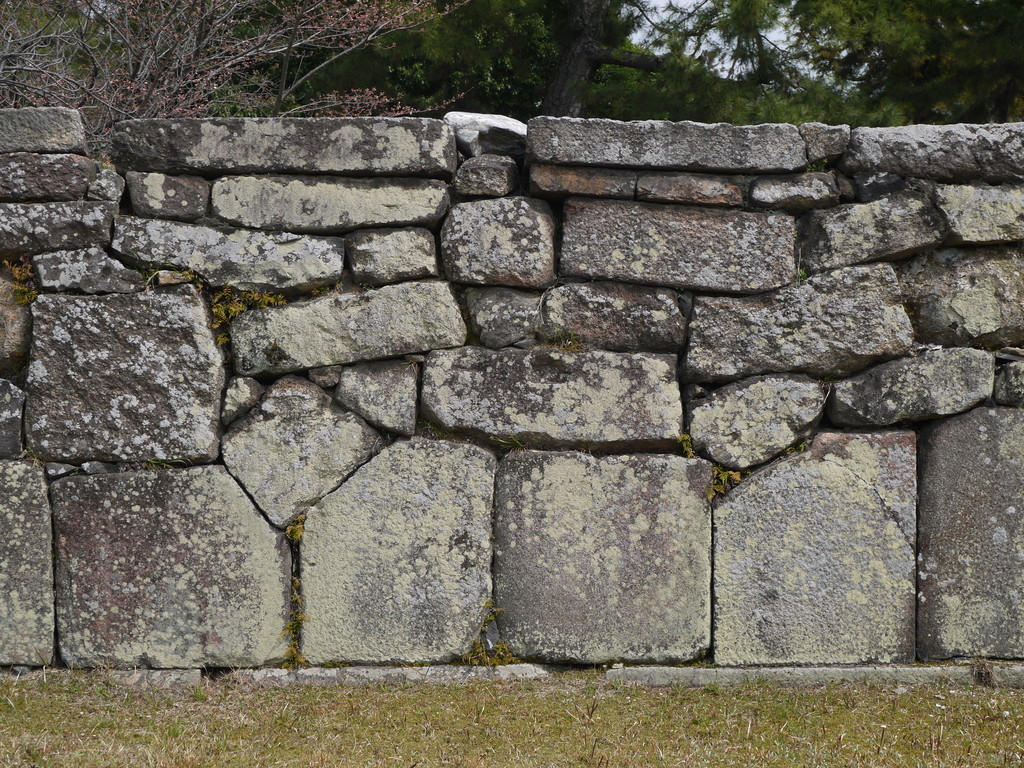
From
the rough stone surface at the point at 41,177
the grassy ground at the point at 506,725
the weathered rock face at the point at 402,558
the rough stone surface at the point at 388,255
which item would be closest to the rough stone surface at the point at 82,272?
the rough stone surface at the point at 41,177

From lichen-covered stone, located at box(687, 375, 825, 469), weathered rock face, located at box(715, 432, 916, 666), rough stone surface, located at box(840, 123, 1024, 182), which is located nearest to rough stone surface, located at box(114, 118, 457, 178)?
lichen-covered stone, located at box(687, 375, 825, 469)

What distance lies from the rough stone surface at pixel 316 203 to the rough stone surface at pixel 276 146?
5 cm

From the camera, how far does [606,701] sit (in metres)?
3.12

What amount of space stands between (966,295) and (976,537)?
0.90 meters

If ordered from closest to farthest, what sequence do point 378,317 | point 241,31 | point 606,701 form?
1. point 606,701
2. point 378,317
3. point 241,31

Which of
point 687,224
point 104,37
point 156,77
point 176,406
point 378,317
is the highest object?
point 104,37

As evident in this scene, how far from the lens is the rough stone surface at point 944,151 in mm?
3371

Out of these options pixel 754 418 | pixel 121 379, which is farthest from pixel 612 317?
pixel 121 379

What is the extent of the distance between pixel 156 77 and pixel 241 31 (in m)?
2.08

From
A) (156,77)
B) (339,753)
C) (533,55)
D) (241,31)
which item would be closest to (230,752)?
(339,753)

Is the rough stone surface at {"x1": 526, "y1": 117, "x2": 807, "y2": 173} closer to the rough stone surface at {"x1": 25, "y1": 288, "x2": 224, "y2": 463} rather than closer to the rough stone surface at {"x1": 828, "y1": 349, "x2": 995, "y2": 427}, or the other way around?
the rough stone surface at {"x1": 828, "y1": 349, "x2": 995, "y2": 427}

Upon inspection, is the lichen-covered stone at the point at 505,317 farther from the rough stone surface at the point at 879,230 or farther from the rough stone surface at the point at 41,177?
the rough stone surface at the point at 41,177

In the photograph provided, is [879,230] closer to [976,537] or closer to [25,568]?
[976,537]

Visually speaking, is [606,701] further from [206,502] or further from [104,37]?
[104,37]
